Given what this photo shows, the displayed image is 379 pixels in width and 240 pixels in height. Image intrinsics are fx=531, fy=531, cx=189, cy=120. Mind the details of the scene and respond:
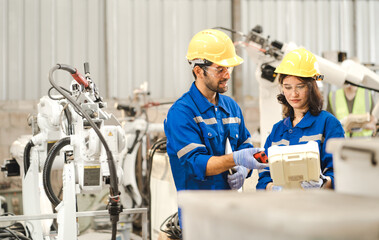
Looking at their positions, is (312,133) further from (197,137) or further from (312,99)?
(197,137)

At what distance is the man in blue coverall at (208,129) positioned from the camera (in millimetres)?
2293

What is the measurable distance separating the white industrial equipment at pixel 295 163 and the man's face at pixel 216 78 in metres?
0.55

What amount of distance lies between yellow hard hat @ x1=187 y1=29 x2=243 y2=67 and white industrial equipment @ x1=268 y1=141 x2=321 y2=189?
2.09 feet

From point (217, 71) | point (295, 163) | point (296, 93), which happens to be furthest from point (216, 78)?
point (295, 163)

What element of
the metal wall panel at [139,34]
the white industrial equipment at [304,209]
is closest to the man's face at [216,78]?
the white industrial equipment at [304,209]

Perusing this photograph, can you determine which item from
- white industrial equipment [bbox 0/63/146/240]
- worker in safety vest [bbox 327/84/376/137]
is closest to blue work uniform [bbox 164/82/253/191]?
white industrial equipment [bbox 0/63/146/240]

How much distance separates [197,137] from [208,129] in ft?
0.30

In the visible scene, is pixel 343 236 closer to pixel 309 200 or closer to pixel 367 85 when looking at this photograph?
pixel 309 200

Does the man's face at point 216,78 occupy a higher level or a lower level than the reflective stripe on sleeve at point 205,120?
higher

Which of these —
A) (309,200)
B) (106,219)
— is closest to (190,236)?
(309,200)

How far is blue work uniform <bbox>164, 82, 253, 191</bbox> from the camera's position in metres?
2.32

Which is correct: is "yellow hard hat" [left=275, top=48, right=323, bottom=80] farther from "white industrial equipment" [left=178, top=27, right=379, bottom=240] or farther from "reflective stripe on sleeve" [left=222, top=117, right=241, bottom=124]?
"white industrial equipment" [left=178, top=27, right=379, bottom=240]

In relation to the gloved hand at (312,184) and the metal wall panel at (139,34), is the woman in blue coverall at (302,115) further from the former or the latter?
the metal wall panel at (139,34)

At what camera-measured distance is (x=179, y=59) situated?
7.30 m
